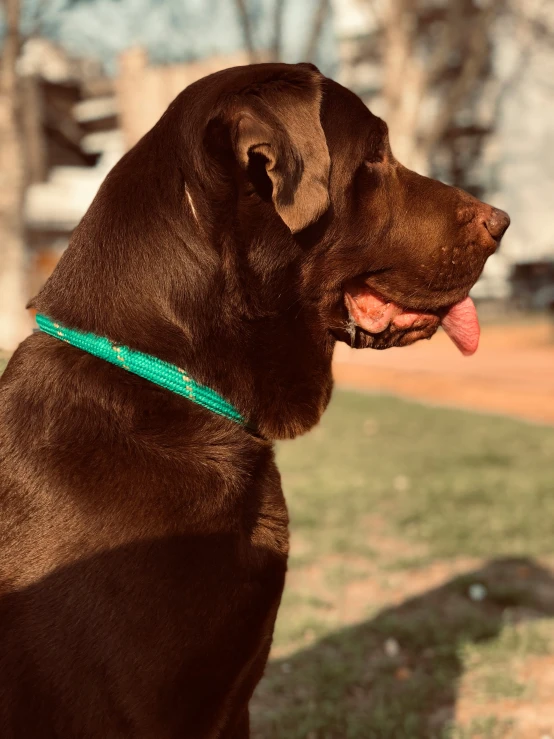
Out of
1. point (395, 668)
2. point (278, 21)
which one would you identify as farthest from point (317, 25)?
point (395, 668)

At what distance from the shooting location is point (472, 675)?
373 cm

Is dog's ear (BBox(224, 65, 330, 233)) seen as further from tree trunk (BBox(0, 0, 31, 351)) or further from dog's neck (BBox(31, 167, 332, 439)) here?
tree trunk (BBox(0, 0, 31, 351))

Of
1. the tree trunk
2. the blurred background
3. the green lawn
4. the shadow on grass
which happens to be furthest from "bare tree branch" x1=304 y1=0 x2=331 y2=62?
the shadow on grass

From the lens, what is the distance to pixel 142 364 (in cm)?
215

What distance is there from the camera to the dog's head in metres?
2.19

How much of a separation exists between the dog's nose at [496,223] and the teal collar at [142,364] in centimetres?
103

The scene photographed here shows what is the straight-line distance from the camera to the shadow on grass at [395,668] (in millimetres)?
3373

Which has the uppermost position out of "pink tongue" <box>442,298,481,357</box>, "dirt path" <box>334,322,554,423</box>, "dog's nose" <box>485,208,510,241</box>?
"dog's nose" <box>485,208,510,241</box>

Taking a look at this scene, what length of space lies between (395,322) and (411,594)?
2.47 meters

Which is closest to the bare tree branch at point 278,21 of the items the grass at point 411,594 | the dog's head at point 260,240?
the grass at point 411,594

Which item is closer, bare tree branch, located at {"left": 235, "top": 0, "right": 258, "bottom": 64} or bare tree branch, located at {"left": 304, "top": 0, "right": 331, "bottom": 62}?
bare tree branch, located at {"left": 235, "top": 0, "right": 258, "bottom": 64}

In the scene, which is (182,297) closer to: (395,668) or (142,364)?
(142,364)

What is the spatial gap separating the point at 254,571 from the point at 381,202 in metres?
1.12

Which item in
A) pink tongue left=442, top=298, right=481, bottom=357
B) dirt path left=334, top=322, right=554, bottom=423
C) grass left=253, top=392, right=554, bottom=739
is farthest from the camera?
dirt path left=334, top=322, right=554, bottom=423
